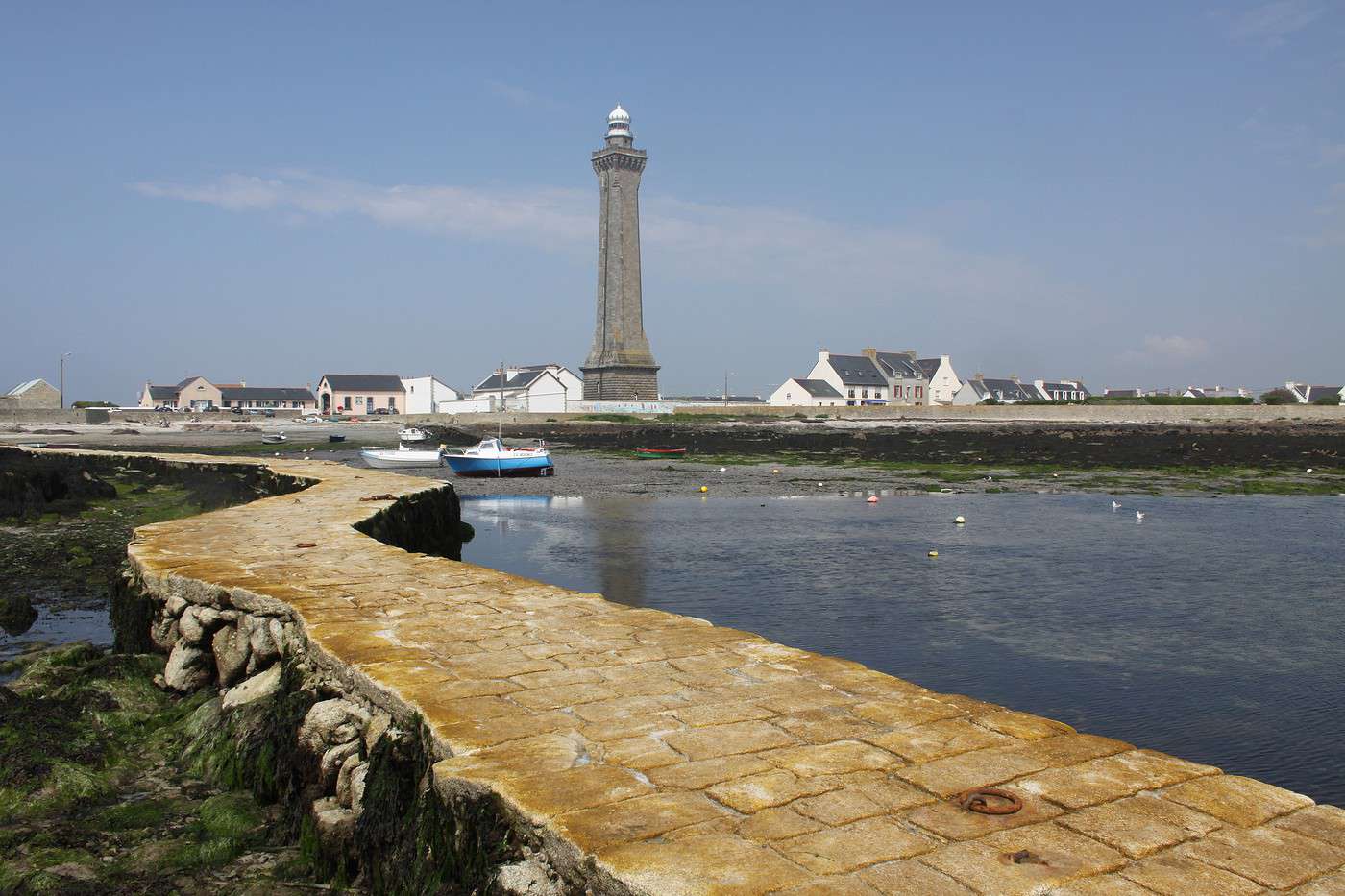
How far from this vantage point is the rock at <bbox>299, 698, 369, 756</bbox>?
16.9ft

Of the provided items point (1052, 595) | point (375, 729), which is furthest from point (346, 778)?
point (1052, 595)

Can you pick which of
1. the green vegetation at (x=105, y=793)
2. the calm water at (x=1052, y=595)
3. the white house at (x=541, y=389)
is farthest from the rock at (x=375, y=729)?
the white house at (x=541, y=389)

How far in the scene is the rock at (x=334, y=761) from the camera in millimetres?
5043

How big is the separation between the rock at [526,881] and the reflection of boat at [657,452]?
1634 inches

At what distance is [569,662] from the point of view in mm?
5664

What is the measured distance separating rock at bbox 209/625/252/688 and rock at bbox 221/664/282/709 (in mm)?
404

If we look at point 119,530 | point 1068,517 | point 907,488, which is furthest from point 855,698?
point 907,488

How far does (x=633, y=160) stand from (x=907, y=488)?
2300 inches

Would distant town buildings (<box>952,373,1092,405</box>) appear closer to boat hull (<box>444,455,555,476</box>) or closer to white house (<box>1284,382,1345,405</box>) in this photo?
white house (<box>1284,382,1345,405</box>)

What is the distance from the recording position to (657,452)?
48.4m

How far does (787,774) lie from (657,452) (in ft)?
146

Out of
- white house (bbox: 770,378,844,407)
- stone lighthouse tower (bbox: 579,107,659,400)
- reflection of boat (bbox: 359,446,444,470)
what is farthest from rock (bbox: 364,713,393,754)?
white house (bbox: 770,378,844,407)

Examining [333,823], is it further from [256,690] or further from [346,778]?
[256,690]

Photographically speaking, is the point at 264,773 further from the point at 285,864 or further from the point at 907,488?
the point at 907,488
